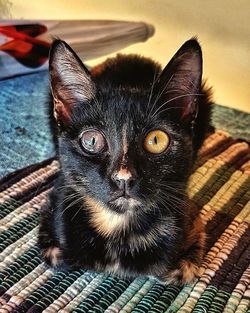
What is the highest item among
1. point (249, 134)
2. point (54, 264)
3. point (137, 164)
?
point (137, 164)

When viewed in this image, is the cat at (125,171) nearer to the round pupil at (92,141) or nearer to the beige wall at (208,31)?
the round pupil at (92,141)

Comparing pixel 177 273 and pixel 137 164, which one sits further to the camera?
pixel 177 273

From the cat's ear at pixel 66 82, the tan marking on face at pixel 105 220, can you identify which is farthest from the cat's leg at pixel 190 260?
the cat's ear at pixel 66 82

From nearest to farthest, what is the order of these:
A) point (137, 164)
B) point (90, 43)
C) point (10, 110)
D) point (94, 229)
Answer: point (137, 164), point (94, 229), point (10, 110), point (90, 43)

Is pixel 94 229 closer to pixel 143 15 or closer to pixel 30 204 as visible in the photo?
pixel 30 204

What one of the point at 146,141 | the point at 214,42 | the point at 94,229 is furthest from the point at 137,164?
the point at 214,42

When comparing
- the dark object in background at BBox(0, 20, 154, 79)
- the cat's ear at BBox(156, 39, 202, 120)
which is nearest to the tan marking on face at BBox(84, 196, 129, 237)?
the cat's ear at BBox(156, 39, 202, 120)

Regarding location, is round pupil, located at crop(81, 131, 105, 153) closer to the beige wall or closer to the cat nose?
the cat nose
